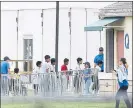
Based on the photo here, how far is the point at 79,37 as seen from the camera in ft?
98.9

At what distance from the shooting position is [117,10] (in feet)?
83.5

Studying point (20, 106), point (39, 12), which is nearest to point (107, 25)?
point (39, 12)

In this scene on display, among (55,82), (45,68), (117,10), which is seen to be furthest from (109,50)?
(55,82)

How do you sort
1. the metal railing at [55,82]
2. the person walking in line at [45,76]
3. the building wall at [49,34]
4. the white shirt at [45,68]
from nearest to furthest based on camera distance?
→ the person walking in line at [45,76] < the metal railing at [55,82] < the white shirt at [45,68] < the building wall at [49,34]

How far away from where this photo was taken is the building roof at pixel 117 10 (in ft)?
81.4

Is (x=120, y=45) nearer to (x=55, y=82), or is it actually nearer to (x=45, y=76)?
(x=45, y=76)

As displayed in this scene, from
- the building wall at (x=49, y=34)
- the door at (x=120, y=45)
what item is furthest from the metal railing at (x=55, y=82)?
the building wall at (x=49, y=34)

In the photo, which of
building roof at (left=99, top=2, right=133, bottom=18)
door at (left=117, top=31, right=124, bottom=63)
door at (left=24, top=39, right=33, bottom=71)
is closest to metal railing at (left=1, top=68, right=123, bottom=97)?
door at (left=117, top=31, right=124, bottom=63)

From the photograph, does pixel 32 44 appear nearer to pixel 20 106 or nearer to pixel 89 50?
pixel 89 50

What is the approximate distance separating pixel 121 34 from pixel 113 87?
329cm

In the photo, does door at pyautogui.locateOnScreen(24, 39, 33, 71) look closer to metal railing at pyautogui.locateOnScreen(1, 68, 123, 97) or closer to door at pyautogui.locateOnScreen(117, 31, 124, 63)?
door at pyautogui.locateOnScreen(117, 31, 124, 63)

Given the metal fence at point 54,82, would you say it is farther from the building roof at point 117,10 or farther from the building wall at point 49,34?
the building wall at point 49,34

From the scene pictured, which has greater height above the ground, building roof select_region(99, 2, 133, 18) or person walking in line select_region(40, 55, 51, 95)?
building roof select_region(99, 2, 133, 18)

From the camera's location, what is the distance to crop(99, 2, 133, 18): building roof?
81.4 feet
